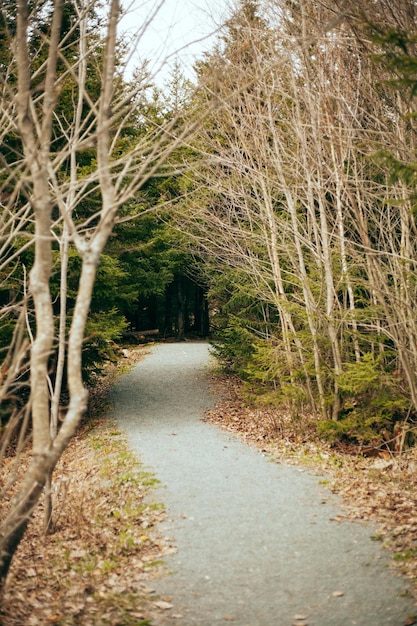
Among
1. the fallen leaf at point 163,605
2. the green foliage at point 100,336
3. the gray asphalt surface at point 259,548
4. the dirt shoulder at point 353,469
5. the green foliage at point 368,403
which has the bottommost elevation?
the dirt shoulder at point 353,469

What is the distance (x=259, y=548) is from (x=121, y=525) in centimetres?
176

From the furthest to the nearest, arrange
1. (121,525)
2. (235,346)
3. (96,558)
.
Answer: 1. (235,346)
2. (121,525)
3. (96,558)

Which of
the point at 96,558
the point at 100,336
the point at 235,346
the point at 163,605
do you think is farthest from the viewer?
the point at 235,346

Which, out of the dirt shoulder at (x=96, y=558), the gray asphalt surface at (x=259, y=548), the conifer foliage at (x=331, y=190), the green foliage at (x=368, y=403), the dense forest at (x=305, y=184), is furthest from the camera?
the green foliage at (x=368, y=403)

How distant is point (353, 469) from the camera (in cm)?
895

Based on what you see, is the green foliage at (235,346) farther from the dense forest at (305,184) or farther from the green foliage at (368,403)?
the green foliage at (368,403)

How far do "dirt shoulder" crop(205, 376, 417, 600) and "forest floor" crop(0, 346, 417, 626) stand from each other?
2cm

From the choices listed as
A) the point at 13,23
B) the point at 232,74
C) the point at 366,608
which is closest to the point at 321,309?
the point at 232,74

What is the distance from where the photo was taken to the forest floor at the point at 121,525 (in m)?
4.73

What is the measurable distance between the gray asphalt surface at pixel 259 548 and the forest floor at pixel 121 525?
0.21 metres

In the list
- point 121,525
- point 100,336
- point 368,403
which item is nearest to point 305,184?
point 368,403

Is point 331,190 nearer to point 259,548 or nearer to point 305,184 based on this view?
point 305,184

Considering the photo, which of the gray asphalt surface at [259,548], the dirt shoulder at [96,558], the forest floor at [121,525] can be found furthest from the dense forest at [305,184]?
the gray asphalt surface at [259,548]

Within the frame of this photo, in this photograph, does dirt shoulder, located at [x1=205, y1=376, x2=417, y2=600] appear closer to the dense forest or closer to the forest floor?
the forest floor
